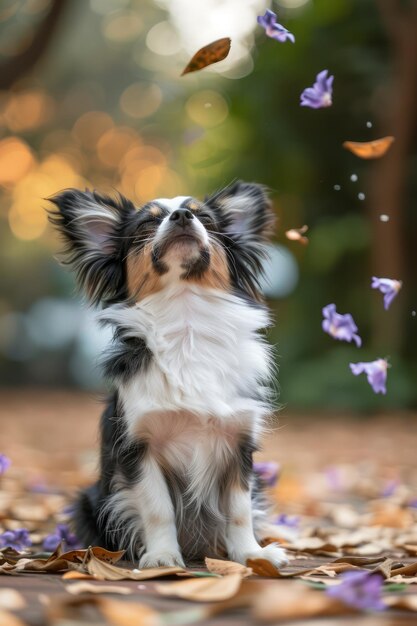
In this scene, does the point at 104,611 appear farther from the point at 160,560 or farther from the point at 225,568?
the point at 160,560

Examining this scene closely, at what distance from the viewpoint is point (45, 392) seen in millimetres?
18062

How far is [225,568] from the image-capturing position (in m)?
2.89

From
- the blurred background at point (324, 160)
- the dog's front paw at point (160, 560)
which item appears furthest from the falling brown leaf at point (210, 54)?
the blurred background at point (324, 160)

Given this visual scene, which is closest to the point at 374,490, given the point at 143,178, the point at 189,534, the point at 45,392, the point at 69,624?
the point at 189,534

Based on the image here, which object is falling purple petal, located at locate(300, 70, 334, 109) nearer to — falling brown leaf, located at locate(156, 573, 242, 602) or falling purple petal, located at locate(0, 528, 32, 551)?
falling brown leaf, located at locate(156, 573, 242, 602)

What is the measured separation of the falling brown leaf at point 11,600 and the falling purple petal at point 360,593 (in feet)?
2.54

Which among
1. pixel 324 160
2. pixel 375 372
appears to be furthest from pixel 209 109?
pixel 375 372

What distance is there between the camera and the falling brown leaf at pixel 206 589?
2328 mm

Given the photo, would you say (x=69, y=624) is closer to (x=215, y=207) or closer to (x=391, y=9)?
(x=215, y=207)

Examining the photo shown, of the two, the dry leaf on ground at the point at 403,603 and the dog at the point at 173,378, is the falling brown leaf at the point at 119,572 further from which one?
the dry leaf on ground at the point at 403,603

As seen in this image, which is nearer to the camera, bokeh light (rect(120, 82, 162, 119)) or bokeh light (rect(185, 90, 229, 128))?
bokeh light (rect(185, 90, 229, 128))

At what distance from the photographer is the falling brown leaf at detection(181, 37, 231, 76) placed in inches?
127

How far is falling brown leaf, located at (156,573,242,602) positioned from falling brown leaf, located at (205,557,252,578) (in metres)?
0.38

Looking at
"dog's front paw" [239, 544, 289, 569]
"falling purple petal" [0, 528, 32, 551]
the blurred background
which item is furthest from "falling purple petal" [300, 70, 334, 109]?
the blurred background
